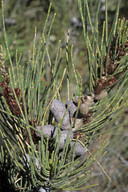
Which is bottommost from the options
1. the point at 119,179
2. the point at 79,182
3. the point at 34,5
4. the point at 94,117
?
the point at 119,179

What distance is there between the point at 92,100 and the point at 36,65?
0.44 ft

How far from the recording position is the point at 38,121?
1.65 ft

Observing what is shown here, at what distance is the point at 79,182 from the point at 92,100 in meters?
0.17

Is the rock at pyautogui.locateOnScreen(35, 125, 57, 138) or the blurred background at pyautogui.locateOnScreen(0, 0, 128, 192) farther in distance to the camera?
the blurred background at pyautogui.locateOnScreen(0, 0, 128, 192)

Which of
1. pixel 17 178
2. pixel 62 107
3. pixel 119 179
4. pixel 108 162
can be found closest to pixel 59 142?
pixel 62 107

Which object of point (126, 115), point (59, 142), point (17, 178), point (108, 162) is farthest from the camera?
point (126, 115)

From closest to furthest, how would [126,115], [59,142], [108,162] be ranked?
[59,142] → [108,162] → [126,115]

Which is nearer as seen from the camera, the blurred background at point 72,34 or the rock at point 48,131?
the rock at point 48,131

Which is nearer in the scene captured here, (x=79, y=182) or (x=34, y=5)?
(x=79, y=182)

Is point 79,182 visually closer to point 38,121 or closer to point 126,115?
point 38,121

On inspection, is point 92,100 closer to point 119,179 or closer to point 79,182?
point 79,182

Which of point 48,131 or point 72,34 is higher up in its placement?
point 72,34

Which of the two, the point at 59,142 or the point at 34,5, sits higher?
the point at 34,5

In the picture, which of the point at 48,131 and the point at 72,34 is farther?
the point at 72,34
